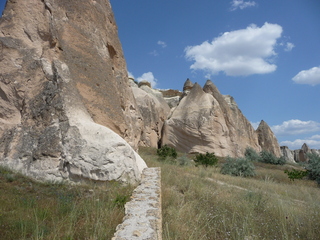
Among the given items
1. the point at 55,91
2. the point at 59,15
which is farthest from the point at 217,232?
the point at 59,15

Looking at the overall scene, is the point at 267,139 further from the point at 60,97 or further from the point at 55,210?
the point at 55,210

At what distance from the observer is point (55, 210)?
2.95 m

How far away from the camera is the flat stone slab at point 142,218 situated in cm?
230

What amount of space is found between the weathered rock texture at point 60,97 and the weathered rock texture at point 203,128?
10764 millimetres

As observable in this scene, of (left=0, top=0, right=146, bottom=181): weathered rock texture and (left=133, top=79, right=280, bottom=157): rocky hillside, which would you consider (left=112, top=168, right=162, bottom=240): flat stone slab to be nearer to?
(left=0, top=0, right=146, bottom=181): weathered rock texture

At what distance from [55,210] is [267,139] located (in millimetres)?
28086

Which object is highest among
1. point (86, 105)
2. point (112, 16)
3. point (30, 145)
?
point (112, 16)

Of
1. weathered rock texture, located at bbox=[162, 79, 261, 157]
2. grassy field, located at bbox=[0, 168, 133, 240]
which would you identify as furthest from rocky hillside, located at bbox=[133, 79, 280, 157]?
grassy field, located at bbox=[0, 168, 133, 240]

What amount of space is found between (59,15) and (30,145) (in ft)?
13.3

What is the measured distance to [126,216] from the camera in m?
2.83

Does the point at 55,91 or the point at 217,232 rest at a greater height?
the point at 55,91

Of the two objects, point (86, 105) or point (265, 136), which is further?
point (265, 136)

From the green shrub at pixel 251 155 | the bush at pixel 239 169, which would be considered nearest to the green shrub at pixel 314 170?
the bush at pixel 239 169

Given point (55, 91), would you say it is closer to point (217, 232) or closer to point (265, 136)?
point (217, 232)
